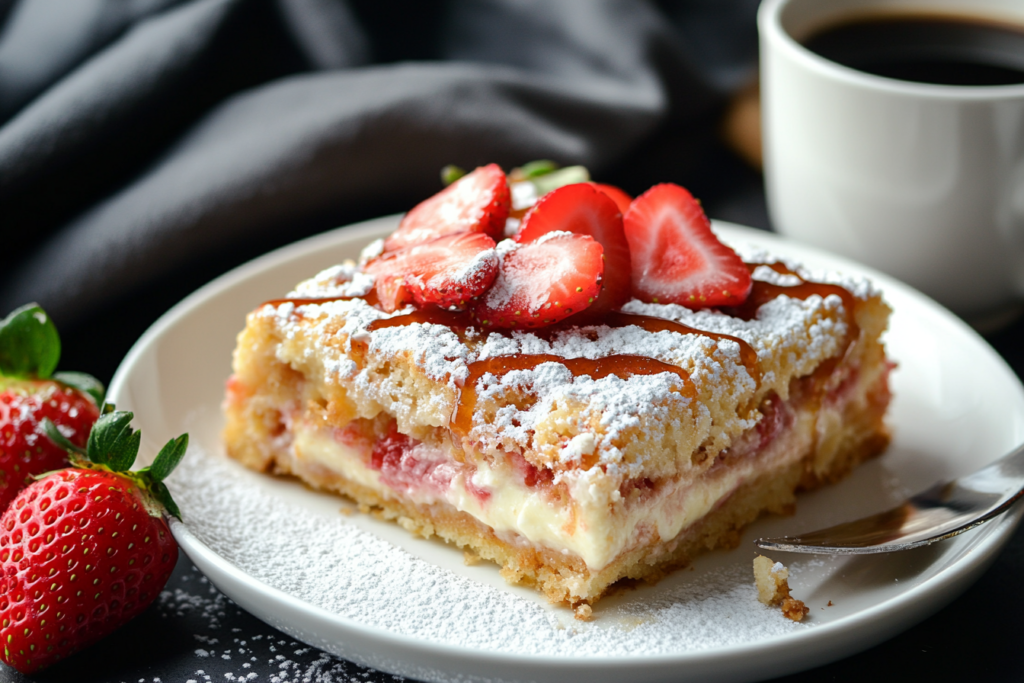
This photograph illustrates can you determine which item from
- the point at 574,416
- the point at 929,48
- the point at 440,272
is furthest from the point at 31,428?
the point at 929,48

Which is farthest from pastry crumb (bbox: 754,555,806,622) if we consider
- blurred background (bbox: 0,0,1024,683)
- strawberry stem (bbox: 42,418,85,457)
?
strawberry stem (bbox: 42,418,85,457)

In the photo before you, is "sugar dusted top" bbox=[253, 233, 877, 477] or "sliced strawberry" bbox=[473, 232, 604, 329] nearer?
"sugar dusted top" bbox=[253, 233, 877, 477]

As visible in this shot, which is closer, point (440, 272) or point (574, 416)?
point (574, 416)

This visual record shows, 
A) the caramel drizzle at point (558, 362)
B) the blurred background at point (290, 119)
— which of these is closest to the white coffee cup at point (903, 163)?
the blurred background at point (290, 119)

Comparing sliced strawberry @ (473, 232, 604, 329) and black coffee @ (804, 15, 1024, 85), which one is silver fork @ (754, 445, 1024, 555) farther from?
black coffee @ (804, 15, 1024, 85)

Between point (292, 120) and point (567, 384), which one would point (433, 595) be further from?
point (292, 120)

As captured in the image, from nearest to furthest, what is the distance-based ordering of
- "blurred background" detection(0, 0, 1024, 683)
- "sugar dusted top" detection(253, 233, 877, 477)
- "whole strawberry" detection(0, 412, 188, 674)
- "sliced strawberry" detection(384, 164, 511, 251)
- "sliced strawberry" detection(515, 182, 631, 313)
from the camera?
"whole strawberry" detection(0, 412, 188, 674)
"sugar dusted top" detection(253, 233, 877, 477)
"sliced strawberry" detection(515, 182, 631, 313)
"sliced strawberry" detection(384, 164, 511, 251)
"blurred background" detection(0, 0, 1024, 683)
